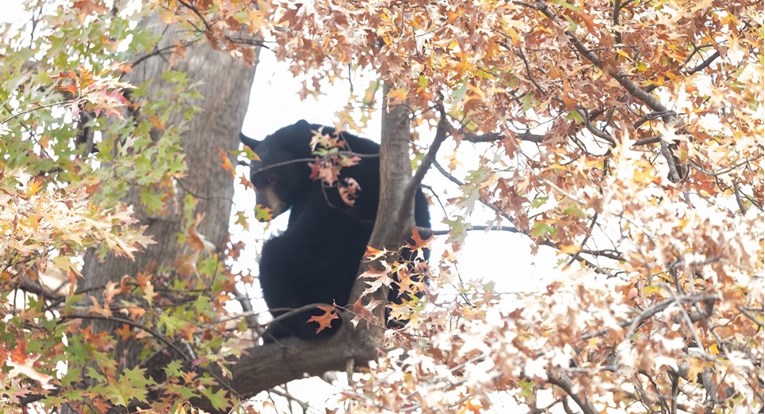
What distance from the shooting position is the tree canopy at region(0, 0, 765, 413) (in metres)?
2.14

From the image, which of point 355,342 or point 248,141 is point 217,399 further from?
point 248,141

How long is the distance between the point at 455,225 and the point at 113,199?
217 centimetres

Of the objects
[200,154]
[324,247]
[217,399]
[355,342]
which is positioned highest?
[200,154]

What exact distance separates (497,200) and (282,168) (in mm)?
3916

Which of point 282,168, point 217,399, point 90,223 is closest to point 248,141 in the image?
point 282,168

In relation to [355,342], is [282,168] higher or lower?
higher

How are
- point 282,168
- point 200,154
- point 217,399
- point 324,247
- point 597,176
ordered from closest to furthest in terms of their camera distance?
point 597,176, point 217,399, point 324,247, point 200,154, point 282,168

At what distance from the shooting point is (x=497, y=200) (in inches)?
143

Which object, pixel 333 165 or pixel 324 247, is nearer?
pixel 333 165

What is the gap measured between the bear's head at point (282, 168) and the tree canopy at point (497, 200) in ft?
4.90

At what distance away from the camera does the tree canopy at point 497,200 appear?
214 cm

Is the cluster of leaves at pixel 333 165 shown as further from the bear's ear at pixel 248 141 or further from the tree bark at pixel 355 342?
the bear's ear at pixel 248 141

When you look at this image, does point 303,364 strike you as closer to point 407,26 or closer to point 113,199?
point 113,199

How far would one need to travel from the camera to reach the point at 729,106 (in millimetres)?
2809
